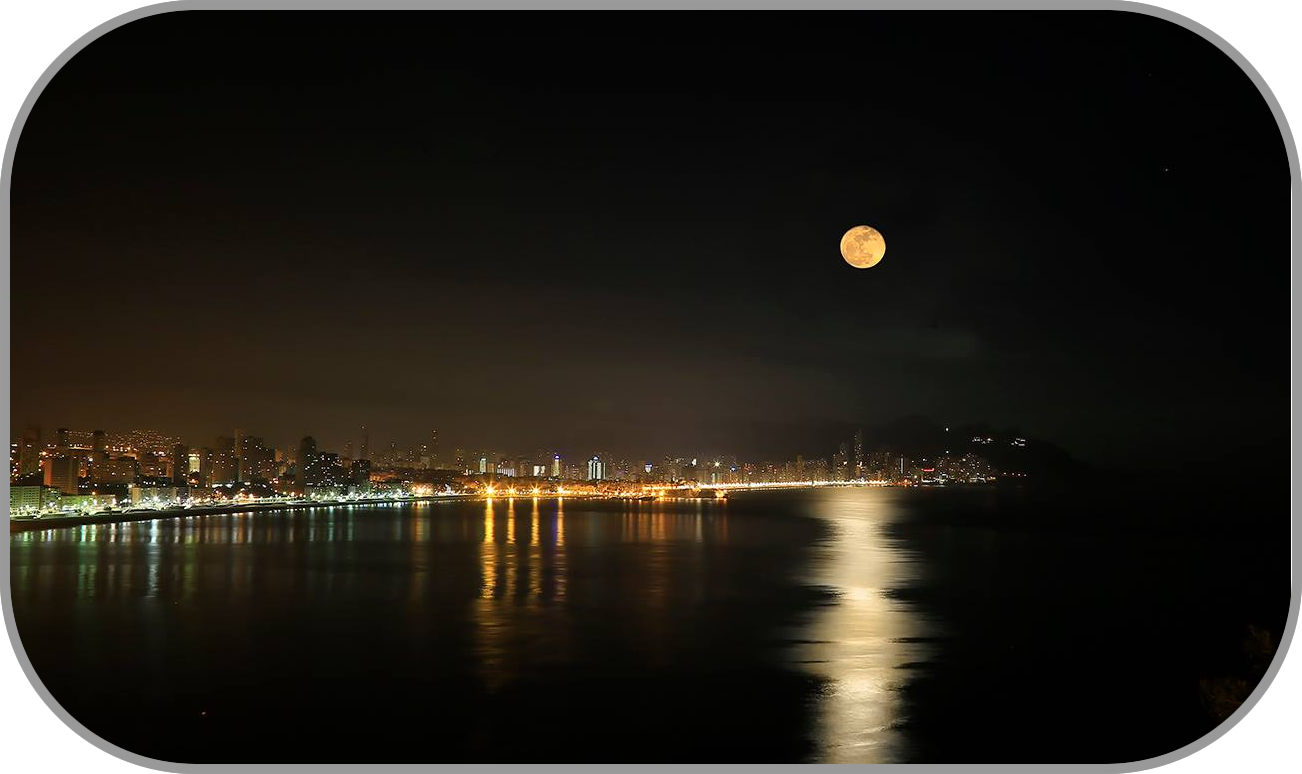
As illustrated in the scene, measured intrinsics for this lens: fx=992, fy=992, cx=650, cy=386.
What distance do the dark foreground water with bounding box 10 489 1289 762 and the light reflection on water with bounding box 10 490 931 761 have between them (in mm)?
46

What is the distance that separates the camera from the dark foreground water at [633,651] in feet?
17.4

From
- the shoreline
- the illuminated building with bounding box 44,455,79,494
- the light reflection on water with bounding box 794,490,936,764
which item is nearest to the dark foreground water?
the light reflection on water with bounding box 794,490,936,764

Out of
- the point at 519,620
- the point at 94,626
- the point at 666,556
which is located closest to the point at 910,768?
the point at 519,620

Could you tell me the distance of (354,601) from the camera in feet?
33.4

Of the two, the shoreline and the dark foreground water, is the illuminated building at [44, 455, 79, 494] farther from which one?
the dark foreground water

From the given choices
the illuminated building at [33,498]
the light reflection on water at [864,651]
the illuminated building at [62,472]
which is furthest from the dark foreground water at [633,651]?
the illuminated building at [62,472]

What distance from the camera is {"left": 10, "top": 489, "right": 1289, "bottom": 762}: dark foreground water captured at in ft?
17.4

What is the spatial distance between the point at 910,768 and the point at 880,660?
161 inches

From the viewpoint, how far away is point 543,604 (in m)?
10.1

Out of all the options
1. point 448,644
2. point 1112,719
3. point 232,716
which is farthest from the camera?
point 448,644

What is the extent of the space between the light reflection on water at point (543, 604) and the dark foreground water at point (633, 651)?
46 mm

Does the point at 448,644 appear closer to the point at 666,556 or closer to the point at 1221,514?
Result: the point at 666,556

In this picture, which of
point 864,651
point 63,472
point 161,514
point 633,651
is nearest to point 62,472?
point 63,472

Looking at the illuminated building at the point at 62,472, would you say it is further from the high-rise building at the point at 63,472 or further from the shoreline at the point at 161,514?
the shoreline at the point at 161,514
